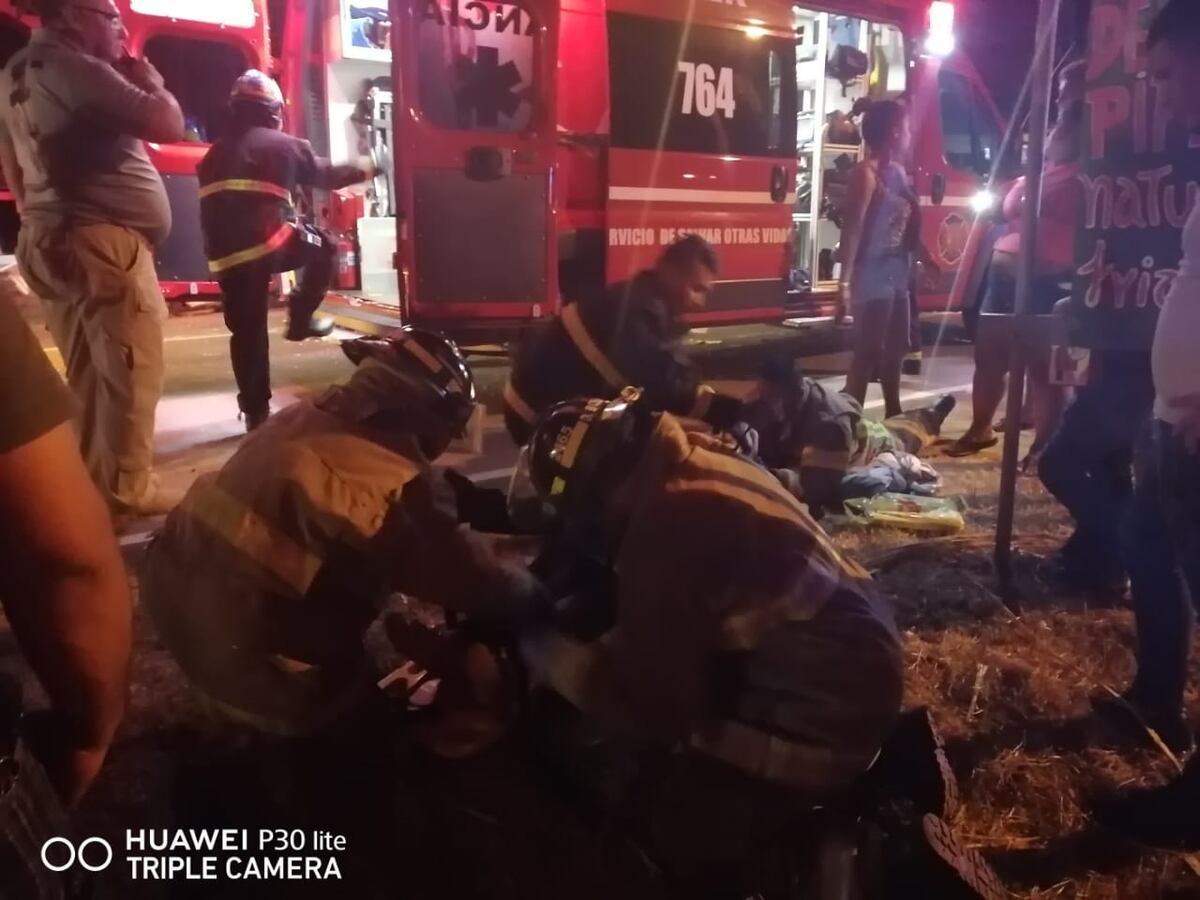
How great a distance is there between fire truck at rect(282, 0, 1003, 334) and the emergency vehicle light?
1.34 metres

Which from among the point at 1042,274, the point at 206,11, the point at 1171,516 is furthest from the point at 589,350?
the point at 206,11

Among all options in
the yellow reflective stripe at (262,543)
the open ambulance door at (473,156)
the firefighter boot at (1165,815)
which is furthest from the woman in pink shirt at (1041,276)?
the open ambulance door at (473,156)

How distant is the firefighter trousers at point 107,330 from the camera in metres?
3.94

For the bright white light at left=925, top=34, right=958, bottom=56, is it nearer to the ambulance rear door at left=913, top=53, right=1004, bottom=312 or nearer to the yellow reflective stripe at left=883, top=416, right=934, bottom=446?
the ambulance rear door at left=913, top=53, right=1004, bottom=312

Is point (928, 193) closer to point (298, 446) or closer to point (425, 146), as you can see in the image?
point (425, 146)

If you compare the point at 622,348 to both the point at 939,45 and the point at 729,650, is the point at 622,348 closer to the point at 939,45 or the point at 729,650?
the point at 729,650

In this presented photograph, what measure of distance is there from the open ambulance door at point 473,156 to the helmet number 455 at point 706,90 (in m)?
1.10

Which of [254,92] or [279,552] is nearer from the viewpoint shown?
[279,552]

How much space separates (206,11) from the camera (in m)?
8.59

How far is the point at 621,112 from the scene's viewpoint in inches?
253

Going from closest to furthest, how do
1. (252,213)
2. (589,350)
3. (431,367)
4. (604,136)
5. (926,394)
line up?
(431,367) < (589,350) < (252,213) < (604,136) < (926,394)

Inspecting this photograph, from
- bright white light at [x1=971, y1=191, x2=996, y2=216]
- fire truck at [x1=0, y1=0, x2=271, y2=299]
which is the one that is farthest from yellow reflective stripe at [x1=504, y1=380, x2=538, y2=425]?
fire truck at [x1=0, y1=0, x2=271, y2=299]

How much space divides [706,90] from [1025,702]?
491 centimetres

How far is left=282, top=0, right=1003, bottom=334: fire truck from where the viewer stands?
19.0 ft
